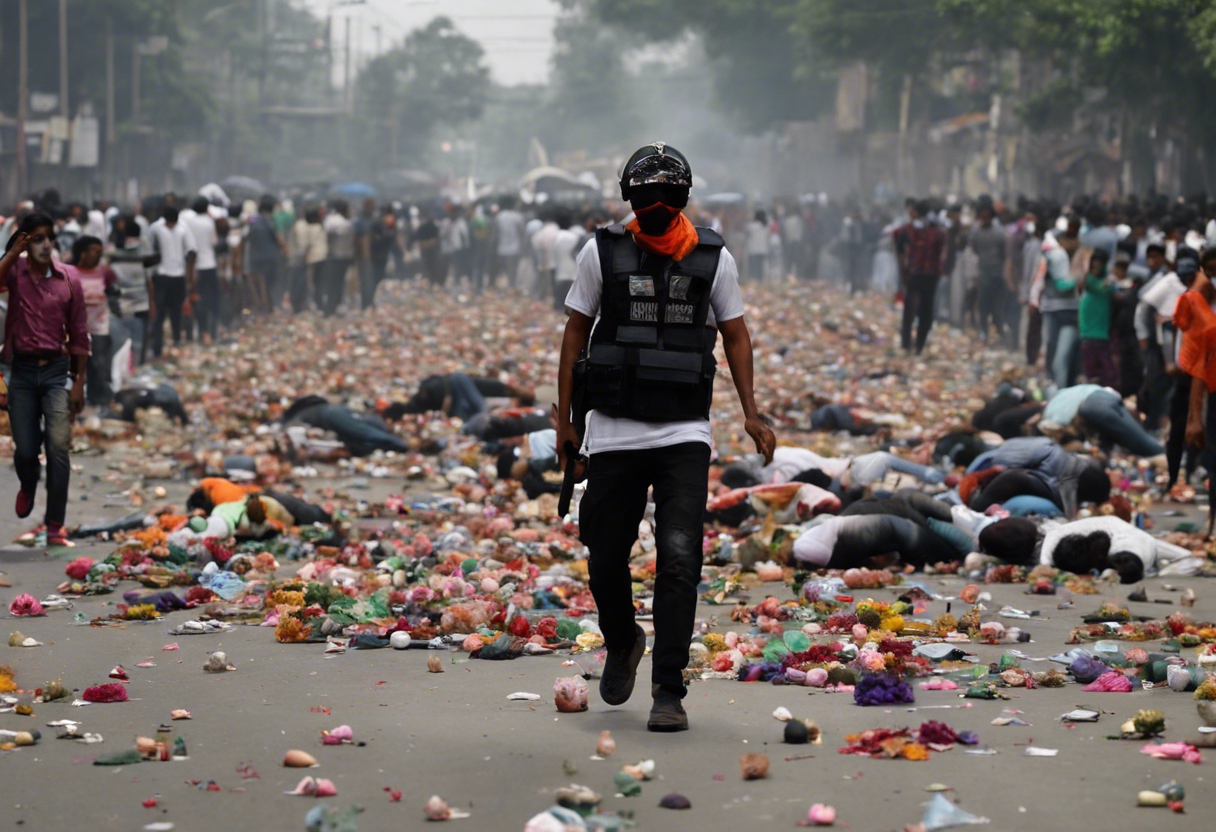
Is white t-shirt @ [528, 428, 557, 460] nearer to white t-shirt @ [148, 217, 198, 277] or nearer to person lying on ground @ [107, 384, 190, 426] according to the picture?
person lying on ground @ [107, 384, 190, 426]

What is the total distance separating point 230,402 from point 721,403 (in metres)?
5.02

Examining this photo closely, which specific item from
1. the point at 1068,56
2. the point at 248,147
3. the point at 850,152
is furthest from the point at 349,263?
the point at 248,147

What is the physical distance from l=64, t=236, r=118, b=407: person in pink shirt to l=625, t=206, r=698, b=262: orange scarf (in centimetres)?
689

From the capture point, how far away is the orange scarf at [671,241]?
18.0 feet

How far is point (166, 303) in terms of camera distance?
1988 cm

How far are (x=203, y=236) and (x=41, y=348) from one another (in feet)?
39.0

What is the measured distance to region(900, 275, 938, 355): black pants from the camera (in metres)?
21.4

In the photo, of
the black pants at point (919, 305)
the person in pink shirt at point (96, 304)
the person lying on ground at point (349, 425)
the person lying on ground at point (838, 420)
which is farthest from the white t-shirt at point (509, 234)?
the person lying on ground at point (349, 425)

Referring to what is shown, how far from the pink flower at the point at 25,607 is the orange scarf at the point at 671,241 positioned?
3.90m

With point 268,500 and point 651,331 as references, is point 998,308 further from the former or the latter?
point 651,331

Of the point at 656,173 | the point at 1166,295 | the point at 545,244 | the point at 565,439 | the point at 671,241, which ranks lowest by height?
the point at 545,244

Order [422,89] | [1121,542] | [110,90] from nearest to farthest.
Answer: [1121,542], [110,90], [422,89]

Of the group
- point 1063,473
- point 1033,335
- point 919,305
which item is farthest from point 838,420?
point 919,305

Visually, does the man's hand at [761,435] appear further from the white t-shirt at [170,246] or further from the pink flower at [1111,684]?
the white t-shirt at [170,246]
